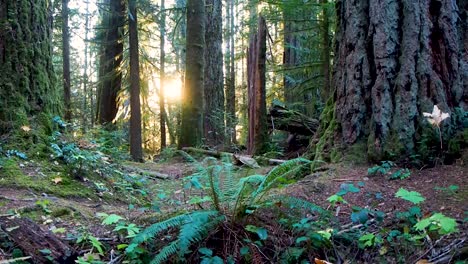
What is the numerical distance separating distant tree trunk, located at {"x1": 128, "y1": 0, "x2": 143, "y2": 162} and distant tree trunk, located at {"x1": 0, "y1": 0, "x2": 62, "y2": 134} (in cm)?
412

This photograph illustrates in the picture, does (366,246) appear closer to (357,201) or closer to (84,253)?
(357,201)

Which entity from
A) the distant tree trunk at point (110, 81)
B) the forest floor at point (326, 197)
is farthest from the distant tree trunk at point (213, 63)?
the forest floor at point (326, 197)

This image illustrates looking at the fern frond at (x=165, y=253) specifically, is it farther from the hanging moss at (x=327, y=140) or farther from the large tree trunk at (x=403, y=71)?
the large tree trunk at (x=403, y=71)

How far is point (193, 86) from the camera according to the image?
10.4 meters

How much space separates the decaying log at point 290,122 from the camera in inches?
334

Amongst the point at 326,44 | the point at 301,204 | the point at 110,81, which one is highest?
the point at 326,44

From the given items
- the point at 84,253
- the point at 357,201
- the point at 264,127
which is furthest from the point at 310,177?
the point at 264,127

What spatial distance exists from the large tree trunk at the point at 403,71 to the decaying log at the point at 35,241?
3.14 metres

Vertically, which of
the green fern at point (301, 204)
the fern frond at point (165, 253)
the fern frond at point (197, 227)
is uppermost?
the green fern at point (301, 204)

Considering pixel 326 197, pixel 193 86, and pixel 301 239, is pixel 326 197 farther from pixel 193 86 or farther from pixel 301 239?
pixel 193 86

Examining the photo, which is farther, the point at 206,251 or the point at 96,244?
the point at 96,244

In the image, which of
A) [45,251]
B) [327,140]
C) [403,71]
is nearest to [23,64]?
[45,251]

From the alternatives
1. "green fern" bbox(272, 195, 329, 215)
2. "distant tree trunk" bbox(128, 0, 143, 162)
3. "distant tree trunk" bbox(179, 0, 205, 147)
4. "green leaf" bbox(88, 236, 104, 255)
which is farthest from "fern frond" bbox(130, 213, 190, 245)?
"distant tree trunk" bbox(128, 0, 143, 162)

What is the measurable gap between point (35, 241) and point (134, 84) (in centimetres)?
812
